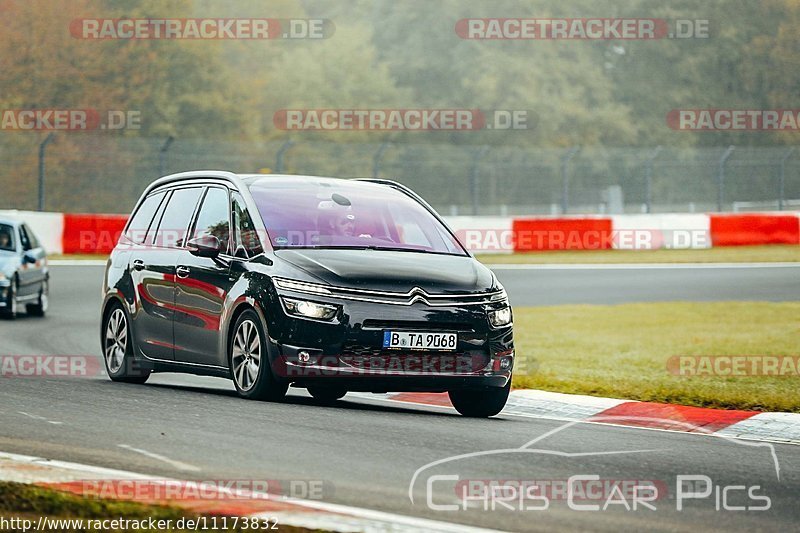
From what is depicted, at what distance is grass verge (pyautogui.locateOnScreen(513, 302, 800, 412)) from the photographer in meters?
12.1

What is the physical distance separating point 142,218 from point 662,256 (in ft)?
78.6

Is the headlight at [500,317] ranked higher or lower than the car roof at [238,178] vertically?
lower

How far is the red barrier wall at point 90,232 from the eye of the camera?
101 feet

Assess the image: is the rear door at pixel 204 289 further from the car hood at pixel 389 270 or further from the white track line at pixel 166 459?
the white track line at pixel 166 459

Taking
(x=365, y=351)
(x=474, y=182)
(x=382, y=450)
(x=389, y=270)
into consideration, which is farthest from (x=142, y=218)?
(x=474, y=182)

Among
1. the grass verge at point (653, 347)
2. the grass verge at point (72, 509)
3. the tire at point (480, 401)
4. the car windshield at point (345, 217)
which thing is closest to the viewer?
the grass verge at point (72, 509)

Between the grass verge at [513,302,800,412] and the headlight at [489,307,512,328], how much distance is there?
2101 millimetres

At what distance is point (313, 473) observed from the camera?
7250 millimetres

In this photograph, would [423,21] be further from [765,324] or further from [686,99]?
[765,324]

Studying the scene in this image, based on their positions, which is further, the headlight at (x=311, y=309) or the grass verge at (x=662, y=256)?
the grass verge at (x=662, y=256)

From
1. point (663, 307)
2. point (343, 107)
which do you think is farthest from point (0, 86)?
point (663, 307)

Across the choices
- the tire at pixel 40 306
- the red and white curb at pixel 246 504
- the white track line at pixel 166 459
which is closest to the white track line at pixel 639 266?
the tire at pixel 40 306

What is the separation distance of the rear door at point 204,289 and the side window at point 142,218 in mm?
1000

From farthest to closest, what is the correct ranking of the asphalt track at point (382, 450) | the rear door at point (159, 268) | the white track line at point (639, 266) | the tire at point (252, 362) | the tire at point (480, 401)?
the white track line at point (639, 266) → the rear door at point (159, 268) → the tire at point (480, 401) → the tire at point (252, 362) → the asphalt track at point (382, 450)
